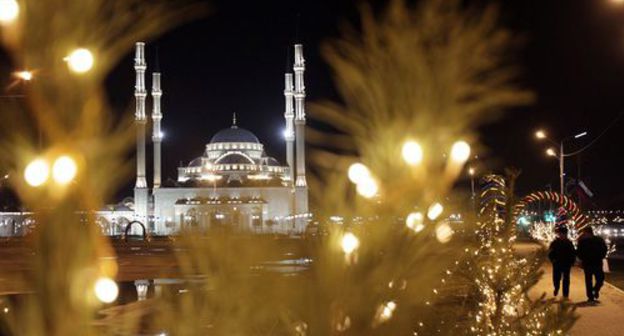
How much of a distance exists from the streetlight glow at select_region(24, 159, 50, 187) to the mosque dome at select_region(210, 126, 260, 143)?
294 feet

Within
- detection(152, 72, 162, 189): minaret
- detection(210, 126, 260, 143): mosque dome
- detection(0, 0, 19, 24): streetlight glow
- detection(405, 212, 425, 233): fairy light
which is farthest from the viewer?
detection(210, 126, 260, 143): mosque dome

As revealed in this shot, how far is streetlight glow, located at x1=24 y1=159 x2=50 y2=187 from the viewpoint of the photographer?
8.00m

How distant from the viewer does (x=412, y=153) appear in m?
7.34

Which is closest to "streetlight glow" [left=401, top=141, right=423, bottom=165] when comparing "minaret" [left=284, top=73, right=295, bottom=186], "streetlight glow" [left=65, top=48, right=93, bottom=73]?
"streetlight glow" [left=65, top=48, right=93, bottom=73]

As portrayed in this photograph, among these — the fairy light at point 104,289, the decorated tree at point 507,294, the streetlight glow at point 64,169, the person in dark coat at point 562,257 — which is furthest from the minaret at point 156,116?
the fairy light at point 104,289

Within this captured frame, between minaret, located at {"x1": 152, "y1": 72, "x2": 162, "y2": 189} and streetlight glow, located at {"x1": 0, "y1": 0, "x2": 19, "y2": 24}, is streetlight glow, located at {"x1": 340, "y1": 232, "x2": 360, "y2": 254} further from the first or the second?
minaret, located at {"x1": 152, "y1": 72, "x2": 162, "y2": 189}

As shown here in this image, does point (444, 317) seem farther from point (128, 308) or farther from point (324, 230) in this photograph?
point (128, 308)

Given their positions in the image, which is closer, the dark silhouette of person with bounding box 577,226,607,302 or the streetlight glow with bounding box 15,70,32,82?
the streetlight glow with bounding box 15,70,32,82

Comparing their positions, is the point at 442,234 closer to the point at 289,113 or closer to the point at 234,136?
the point at 289,113

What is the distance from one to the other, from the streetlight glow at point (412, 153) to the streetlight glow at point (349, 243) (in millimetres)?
1800

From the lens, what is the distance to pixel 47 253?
6.63 meters

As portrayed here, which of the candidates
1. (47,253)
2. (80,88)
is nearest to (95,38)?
(80,88)

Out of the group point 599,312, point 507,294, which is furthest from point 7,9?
point 599,312

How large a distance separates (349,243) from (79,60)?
415 centimetres
